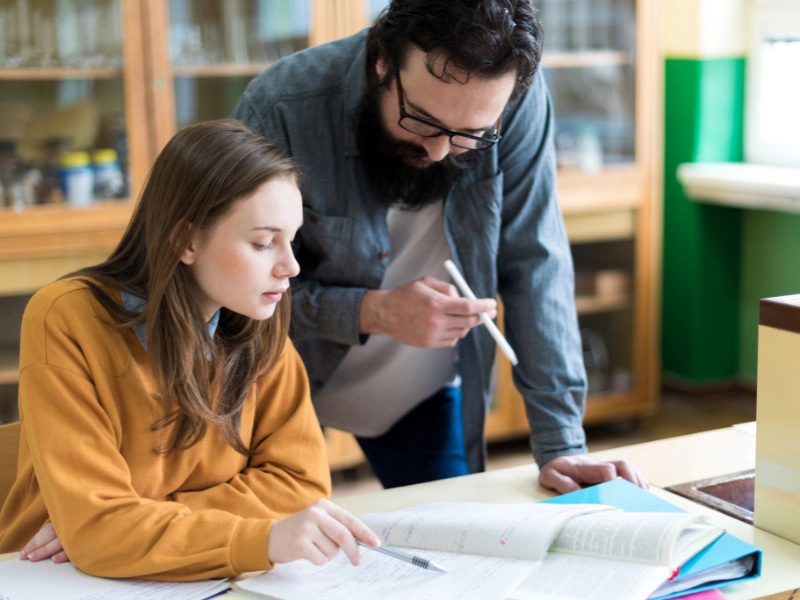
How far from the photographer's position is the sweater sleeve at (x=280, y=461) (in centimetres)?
121

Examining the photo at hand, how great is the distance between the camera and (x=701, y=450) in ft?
4.97

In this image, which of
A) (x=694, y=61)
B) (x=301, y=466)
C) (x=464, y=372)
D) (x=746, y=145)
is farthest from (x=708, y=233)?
(x=301, y=466)

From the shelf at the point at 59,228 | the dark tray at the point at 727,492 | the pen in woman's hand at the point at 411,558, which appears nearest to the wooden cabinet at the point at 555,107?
the shelf at the point at 59,228

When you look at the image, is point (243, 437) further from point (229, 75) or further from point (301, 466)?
point (229, 75)

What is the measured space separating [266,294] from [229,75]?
6.16 ft

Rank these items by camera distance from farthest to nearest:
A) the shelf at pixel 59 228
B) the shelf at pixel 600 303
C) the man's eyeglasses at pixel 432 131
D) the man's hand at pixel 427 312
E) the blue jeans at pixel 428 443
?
the shelf at pixel 600 303, the shelf at pixel 59 228, the blue jeans at pixel 428 443, the man's hand at pixel 427 312, the man's eyeglasses at pixel 432 131

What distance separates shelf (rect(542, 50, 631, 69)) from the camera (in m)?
3.33

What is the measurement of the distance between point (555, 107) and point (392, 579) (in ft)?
8.61

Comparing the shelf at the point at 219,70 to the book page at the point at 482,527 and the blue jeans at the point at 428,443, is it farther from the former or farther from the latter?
the book page at the point at 482,527

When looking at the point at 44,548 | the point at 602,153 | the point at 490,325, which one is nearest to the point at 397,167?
the point at 490,325

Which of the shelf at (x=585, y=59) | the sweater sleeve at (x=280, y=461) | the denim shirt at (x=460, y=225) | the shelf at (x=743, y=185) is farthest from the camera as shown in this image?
the shelf at (x=585, y=59)

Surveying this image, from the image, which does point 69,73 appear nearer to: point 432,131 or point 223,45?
point 223,45

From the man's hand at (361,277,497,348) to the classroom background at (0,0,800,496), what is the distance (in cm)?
145

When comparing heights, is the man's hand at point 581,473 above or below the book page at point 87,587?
below
